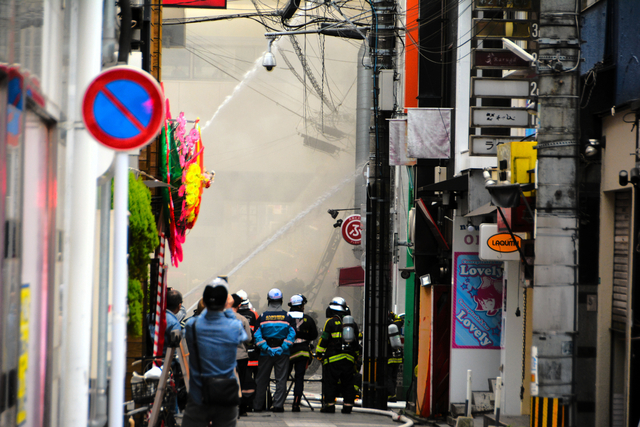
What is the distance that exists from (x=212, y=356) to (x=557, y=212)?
3.05 metres

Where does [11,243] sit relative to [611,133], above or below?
below

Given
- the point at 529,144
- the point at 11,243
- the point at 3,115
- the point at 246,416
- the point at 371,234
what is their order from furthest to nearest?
the point at 371,234
the point at 246,416
the point at 529,144
the point at 11,243
the point at 3,115

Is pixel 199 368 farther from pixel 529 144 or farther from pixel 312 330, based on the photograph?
pixel 312 330

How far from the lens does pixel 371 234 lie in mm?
14445

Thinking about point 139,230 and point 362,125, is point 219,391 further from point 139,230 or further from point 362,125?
point 362,125

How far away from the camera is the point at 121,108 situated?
14.4ft

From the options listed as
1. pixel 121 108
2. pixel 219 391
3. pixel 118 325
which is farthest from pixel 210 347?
pixel 121 108

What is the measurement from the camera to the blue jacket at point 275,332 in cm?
1245

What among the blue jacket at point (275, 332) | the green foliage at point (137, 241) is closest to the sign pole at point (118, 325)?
the green foliage at point (137, 241)

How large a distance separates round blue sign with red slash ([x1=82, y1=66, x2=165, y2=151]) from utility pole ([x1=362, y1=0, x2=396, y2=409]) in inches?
390

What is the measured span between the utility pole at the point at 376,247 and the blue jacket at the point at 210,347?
7.94 metres

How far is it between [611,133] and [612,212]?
899 mm

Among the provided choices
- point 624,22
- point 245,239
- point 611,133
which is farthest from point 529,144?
point 245,239

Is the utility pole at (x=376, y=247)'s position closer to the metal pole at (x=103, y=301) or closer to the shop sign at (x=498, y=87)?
the shop sign at (x=498, y=87)
